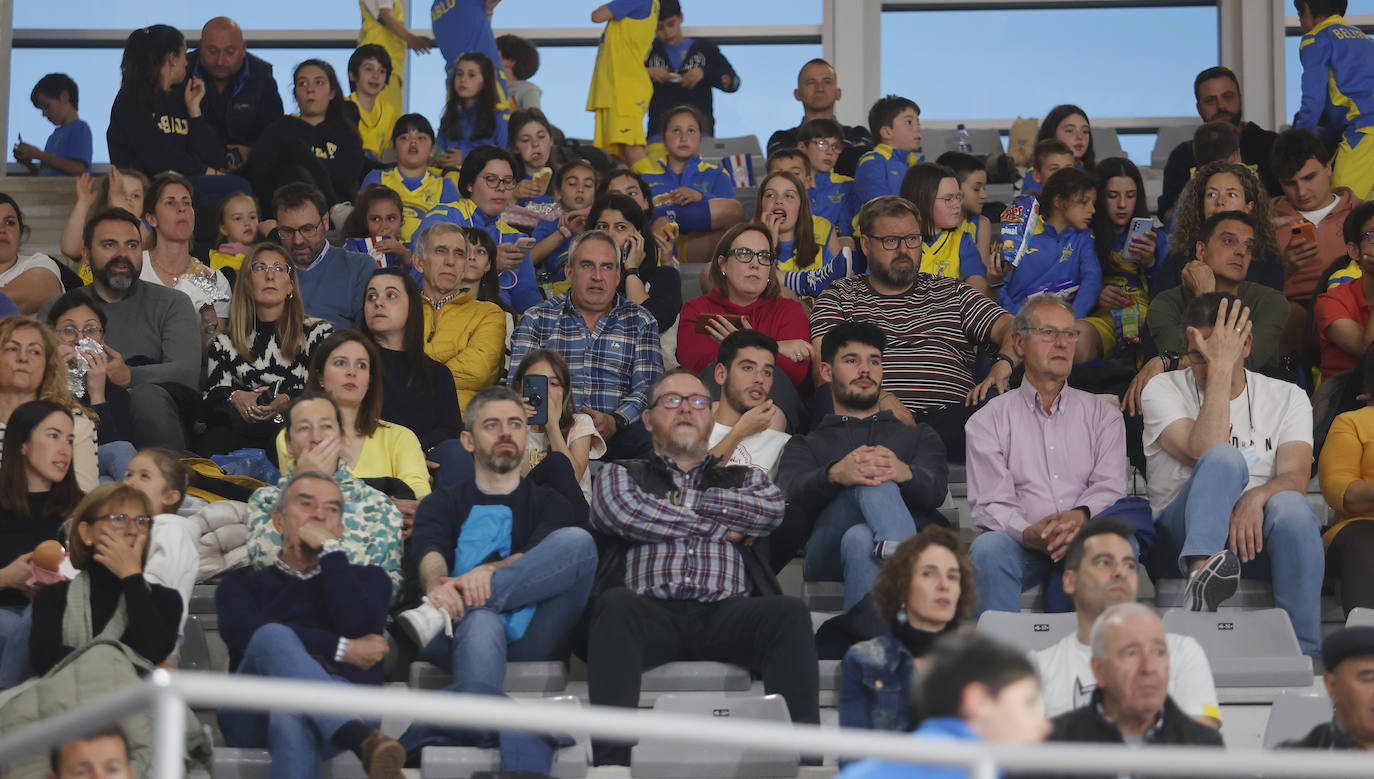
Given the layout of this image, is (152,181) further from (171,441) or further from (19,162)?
(19,162)

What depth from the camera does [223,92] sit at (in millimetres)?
7664

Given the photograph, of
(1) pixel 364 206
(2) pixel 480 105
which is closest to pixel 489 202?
(1) pixel 364 206

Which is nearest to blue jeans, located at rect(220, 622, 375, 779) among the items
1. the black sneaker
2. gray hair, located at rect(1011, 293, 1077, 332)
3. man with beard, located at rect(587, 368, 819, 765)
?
man with beard, located at rect(587, 368, 819, 765)

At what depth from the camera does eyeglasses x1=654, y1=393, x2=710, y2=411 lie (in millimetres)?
4398

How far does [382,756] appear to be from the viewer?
3475 millimetres

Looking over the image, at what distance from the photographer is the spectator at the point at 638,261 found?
5.99 m

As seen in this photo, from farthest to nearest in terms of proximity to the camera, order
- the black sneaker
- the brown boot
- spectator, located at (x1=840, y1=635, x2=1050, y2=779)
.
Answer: the black sneaker < the brown boot < spectator, located at (x1=840, y1=635, x2=1050, y2=779)

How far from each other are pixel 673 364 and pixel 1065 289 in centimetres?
145

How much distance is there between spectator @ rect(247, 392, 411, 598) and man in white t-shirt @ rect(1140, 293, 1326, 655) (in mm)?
1985

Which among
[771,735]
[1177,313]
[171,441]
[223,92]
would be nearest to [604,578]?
[171,441]

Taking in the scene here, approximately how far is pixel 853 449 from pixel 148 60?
12.7ft

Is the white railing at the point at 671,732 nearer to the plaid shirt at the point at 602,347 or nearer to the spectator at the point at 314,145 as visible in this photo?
the plaid shirt at the point at 602,347

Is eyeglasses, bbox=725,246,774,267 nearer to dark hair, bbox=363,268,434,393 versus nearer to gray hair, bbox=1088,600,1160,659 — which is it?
dark hair, bbox=363,268,434,393

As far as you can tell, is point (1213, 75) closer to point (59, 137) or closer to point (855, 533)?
point (855, 533)
